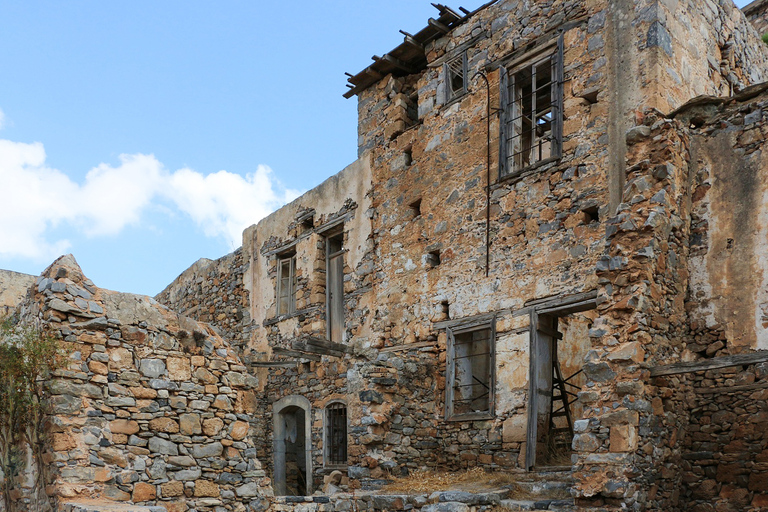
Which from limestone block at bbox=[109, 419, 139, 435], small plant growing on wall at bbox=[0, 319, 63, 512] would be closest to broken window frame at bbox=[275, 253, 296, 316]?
limestone block at bbox=[109, 419, 139, 435]

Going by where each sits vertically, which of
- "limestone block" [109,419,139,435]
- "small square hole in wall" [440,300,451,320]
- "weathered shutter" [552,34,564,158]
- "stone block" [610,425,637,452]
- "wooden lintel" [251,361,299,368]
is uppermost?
"weathered shutter" [552,34,564,158]

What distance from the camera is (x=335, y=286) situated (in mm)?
14508

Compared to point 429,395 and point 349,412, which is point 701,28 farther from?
point 349,412

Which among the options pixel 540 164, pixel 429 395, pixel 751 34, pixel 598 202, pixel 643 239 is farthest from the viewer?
pixel 751 34

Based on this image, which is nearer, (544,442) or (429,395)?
(544,442)

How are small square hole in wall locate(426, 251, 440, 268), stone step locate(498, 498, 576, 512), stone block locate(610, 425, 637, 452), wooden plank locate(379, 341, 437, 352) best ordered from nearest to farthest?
1. stone block locate(610, 425, 637, 452)
2. stone step locate(498, 498, 576, 512)
3. wooden plank locate(379, 341, 437, 352)
4. small square hole in wall locate(426, 251, 440, 268)

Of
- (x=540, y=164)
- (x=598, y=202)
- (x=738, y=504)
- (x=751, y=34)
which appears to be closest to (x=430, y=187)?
(x=540, y=164)

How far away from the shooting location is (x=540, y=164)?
1055 cm

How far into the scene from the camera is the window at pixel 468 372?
11031 mm

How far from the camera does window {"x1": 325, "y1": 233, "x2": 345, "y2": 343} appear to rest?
14.1 m

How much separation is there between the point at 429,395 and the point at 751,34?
7659 millimetres

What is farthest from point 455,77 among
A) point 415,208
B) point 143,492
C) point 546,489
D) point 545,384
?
point 143,492

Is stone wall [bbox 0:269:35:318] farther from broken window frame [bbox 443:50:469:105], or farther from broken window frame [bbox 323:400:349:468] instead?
broken window frame [bbox 443:50:469:105]

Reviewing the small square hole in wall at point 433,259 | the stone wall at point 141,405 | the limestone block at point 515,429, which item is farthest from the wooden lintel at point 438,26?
the stone wall at point 141,405
